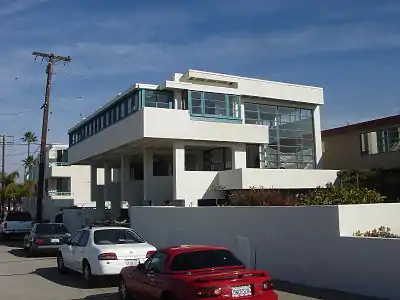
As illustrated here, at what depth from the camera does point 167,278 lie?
806 centimetres

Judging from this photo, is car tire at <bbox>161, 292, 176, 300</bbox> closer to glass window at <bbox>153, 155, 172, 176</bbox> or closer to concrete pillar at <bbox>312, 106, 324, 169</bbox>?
glass window at <bbox>153, 155, 172, 176</bbox>

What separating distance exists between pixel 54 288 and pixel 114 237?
6.52ft

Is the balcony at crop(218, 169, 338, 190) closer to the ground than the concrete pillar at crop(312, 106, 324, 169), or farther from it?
closer to the ground

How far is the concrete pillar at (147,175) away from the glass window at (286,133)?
6.50 metres

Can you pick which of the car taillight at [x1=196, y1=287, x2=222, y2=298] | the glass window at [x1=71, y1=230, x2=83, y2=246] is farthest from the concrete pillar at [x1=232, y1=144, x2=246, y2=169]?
the car taillight at [x1=196, y1=287, x2=222, y2=298]

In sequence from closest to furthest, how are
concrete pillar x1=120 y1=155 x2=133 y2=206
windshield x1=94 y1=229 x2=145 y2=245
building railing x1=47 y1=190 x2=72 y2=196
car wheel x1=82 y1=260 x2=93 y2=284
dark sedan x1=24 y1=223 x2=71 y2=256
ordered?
car wheel x1=82 y1=260 x2=93 y2=284 < windshield x1=94 y1=229 x2=145 y2=245 < dark sedan x1=24 y1=223 x2=71 y2=256 < concrete pillar x1=120 y1=155 x2=133 y2=206 < building railing x1=47 y1=190 x2=72 y2=196

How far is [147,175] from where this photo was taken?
96.5 ft

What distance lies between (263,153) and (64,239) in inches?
558

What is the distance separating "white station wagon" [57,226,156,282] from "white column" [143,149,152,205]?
14.4 metres

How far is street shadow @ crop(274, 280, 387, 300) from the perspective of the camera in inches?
398

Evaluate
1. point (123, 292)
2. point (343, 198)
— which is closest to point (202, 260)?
point (123, 292)

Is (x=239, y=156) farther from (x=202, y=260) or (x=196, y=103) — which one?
(x=202, y=260)

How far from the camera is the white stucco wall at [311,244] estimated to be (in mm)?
9891

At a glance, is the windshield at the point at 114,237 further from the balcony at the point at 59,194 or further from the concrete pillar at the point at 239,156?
the balcony at the point at 59,194
